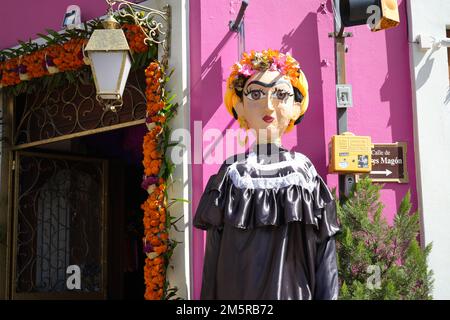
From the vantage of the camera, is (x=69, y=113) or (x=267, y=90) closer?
(x=267, y=90)

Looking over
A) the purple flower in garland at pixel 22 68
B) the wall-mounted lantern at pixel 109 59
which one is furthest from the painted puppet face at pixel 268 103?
the purple flower in garland at pixel 22 68

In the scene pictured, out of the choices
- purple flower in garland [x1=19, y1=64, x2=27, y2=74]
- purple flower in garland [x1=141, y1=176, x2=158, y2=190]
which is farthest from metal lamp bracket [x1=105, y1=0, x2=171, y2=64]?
purple flower in garland [x1=19, y1=64, x2=27, y2=74]

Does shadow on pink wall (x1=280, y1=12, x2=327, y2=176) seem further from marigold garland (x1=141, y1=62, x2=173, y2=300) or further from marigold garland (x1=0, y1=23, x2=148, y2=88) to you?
marigold garland (x1=0, y1=23, x2=148, y2=88)

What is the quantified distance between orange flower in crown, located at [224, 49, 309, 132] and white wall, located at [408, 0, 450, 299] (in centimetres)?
127

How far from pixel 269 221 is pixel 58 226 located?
350cm

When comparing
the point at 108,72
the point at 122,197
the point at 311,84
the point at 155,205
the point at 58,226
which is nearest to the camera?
the point at 108,72

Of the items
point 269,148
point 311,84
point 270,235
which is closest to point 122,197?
point 311,84

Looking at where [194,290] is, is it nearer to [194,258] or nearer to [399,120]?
[194,258]

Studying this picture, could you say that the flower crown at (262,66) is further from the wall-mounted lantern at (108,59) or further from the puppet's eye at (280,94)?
the wall-mounted lantern at (108,59)

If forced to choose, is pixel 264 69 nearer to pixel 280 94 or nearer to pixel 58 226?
pixel 280 94

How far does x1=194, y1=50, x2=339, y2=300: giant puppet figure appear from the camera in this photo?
4555 mm

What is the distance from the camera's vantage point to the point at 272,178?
4723mm

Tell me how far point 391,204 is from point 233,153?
4.28 ft

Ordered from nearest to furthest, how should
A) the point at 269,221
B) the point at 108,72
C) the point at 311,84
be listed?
the point at 269,221
the point at 108,72
the point at 311,84
